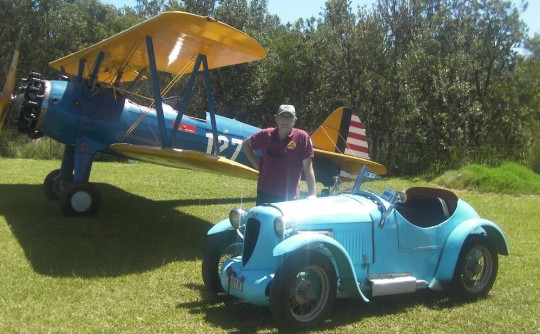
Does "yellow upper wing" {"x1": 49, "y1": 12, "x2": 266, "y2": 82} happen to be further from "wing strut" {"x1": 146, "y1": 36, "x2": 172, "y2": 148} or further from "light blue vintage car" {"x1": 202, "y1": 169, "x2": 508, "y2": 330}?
"light blue vintage car" {"x1": 202, "y1": 169, "x2": 508, "y2": 330}

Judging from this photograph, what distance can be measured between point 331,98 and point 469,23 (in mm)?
6657

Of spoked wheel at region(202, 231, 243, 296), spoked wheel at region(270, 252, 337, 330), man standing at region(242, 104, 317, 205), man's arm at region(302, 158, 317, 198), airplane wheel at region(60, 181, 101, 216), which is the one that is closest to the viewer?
spoked wheel at region(270, 252, 337, 330)

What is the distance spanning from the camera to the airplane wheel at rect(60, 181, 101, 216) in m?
8.11

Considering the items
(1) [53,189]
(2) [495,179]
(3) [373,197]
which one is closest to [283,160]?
(3) [373,197]

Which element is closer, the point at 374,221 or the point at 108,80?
the point at 374,221

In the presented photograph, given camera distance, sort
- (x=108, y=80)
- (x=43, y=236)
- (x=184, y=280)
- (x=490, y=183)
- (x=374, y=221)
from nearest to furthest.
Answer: (x=374, y=221) → (x=184, y=280) → (x=43, y=236) → (x=108, y=80) → (x=490, y=183)

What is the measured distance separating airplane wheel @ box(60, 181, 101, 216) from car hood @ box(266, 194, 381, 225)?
4.88 m

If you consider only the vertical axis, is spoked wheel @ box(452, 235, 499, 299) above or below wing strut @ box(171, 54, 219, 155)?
below

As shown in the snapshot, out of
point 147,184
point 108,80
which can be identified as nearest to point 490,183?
point 147,184

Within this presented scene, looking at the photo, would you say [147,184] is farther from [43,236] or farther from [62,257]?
[62,257]

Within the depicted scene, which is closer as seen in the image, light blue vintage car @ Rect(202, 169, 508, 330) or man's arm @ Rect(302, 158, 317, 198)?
light blue vintage car @ Rect(202, 169, 508, 330)

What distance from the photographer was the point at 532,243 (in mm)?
7598

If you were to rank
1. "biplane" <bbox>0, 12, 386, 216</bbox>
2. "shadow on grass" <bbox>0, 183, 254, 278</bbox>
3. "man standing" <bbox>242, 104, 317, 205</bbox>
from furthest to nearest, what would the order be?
"biplane" <bbox>0, 12, 386, 216</bbox>, "shadow on grass" <bbox>0, 183, 254, 278</bbox>, "man standing" <bbox>242, 104, 317, 205</bbox>

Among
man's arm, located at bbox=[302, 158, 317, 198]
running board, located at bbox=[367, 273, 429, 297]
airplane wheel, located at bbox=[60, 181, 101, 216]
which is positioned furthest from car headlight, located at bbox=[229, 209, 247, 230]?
airplane wheel, located at bbox=[60, 181, 101, 216]
